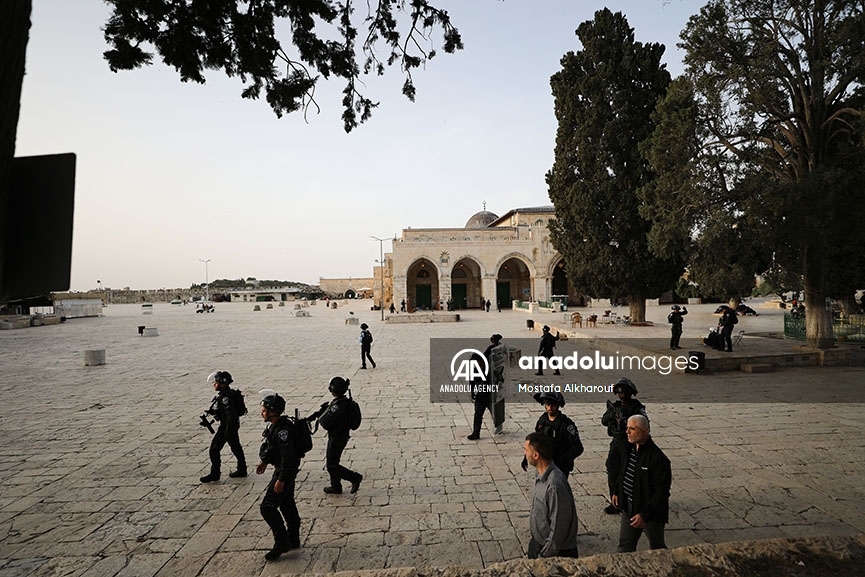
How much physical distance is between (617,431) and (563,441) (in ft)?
1.53

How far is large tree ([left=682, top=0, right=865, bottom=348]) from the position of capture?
Answer: 35.6ft

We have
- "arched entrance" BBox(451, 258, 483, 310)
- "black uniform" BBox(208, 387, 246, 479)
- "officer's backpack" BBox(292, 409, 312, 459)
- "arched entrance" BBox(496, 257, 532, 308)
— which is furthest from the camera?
"arched entrance" BBox(496, 257, 532, 308)

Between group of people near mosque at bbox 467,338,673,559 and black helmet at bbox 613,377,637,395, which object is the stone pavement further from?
black helmet at bbox 613,377,637,395

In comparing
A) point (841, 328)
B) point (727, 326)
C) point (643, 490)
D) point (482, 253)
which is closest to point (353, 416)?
point (643, 490)

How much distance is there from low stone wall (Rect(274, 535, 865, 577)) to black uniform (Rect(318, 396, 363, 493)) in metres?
2.36

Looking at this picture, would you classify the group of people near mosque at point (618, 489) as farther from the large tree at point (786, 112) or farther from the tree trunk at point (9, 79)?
the large tree at point (786, 112)

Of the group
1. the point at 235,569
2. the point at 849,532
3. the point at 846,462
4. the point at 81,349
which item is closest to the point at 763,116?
the point at 846,462

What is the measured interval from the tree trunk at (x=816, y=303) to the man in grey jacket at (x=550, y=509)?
1254 cm

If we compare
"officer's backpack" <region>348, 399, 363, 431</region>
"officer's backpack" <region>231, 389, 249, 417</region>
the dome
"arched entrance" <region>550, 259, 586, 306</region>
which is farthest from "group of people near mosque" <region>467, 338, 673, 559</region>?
the dome

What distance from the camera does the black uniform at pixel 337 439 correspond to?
189 inches

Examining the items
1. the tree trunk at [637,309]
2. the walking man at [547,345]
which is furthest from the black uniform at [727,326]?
the tree trunk at [637,309]

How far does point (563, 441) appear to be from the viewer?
405 centimetres

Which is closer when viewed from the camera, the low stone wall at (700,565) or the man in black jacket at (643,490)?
the low stone wall at (700,565)

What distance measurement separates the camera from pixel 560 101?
22.2 meters
